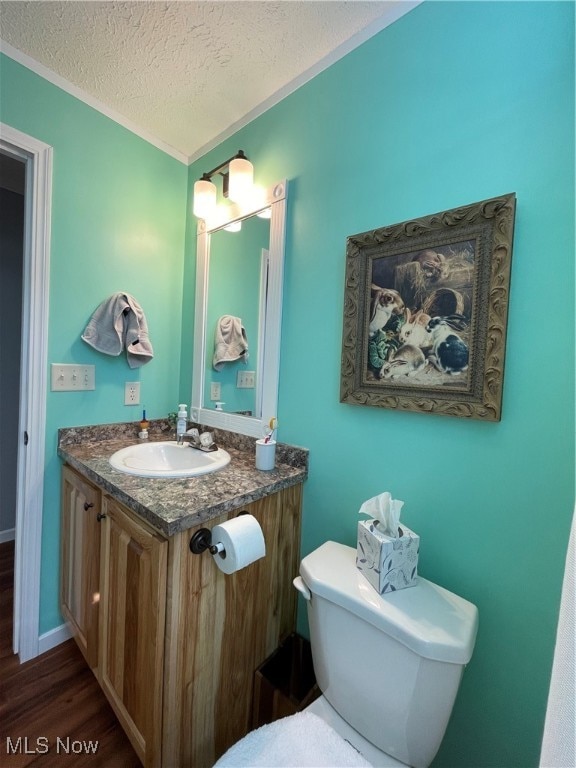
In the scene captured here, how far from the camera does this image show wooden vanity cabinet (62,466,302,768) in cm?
83

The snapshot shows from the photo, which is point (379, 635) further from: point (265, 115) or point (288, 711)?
point (265, 115)

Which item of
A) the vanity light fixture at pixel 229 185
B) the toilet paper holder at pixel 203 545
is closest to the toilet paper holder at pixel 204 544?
the toilet paper holder at pixel 203 545

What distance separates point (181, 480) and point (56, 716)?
1.02 meters

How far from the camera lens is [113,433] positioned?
1.56 meters

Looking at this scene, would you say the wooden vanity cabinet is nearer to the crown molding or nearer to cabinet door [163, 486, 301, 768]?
cabinet door [163, 486, 301, 768]

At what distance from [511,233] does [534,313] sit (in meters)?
0.22

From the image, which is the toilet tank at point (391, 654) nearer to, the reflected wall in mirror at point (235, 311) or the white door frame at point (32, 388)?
the reflected wall in mirror at point (235, 311)

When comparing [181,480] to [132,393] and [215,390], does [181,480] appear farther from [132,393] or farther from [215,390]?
[132,393]

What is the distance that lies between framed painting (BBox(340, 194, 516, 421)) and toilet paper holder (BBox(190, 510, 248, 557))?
0.61 m

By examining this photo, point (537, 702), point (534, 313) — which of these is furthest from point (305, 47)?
point (537, 702)

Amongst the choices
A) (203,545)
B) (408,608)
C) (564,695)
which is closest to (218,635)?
(203,545)

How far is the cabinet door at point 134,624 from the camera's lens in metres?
0.84

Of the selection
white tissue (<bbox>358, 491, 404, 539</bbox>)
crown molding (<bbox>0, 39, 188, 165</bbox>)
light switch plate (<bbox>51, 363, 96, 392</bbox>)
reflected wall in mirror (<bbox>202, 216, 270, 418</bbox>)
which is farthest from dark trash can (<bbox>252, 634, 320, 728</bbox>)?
crown molding (<bbox>0, 39, 188, 165</bbox>)

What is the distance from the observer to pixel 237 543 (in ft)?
2.66
